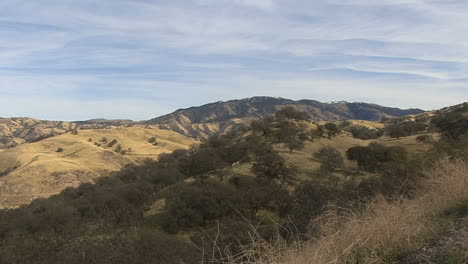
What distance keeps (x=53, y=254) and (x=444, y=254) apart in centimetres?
3334

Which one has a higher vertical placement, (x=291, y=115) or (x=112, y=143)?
(x=291, y=115)

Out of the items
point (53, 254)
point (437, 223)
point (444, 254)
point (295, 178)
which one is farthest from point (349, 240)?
point (295, 178)

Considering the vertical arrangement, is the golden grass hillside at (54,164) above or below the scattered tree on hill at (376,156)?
below

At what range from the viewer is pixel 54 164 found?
13475cm

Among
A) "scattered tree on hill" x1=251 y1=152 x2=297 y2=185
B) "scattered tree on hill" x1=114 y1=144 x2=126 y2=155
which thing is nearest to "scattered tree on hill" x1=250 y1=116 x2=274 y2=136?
"scattered tree on hill" x1=251 y1=152 x2=297 y2=185

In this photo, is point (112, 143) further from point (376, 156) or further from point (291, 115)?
point (376, 156)

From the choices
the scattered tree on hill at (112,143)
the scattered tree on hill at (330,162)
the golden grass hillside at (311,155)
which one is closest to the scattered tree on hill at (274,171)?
the golden grass hillside at (311,155)

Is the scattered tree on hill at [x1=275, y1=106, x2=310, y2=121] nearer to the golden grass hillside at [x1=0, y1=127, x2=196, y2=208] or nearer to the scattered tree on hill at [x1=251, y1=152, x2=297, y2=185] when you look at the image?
the scattered tree on hill at [x1=251, y1=152, x2=297, y2=185]

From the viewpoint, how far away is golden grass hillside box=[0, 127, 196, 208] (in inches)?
4365

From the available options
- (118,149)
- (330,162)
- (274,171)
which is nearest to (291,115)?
(330,162)

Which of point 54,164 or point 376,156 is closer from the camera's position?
point 376,156

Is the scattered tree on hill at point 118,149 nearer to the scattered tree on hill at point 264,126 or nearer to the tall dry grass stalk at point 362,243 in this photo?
the scattered tree on hill at point 264,126

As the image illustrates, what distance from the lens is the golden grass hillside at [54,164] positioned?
110875 mm

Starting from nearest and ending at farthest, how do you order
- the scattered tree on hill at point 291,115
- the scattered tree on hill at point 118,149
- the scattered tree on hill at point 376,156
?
the scattered tree on hill at point 376,156 → the scattered tree on hill at point 291,115 → the scattered tree on hill at point 118,149
